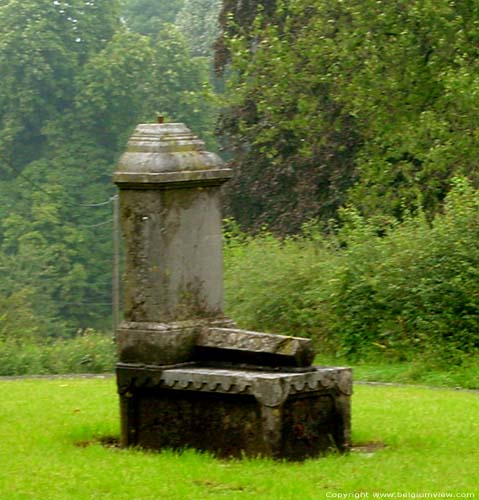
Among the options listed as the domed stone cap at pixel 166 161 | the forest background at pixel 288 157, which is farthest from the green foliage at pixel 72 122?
the domed stone cap at pixel 166 161

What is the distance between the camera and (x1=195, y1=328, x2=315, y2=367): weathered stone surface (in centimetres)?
1002

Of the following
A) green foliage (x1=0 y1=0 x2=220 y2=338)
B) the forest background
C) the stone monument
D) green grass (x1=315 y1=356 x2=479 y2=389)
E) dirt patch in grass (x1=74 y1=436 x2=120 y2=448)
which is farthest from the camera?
green foliage (x1=0 y1=0 x2=220 y2=338)

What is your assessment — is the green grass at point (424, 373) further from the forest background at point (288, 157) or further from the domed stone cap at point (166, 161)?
the domed stone cap at point (166, 161)

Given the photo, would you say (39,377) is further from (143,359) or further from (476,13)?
(476,13)

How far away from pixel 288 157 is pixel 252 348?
66.2 ft

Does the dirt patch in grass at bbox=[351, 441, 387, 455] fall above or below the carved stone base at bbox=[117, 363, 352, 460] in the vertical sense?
below

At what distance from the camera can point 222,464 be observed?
9.62 meters

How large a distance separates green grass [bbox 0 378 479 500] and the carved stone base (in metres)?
0.18

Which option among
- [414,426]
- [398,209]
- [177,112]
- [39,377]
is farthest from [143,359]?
[177,112]

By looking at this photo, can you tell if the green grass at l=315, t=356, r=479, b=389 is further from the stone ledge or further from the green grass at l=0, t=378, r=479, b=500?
the stone ledge

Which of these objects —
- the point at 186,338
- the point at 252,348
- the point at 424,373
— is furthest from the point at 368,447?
the point at 424,373

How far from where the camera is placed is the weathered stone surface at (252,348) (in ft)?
32.9

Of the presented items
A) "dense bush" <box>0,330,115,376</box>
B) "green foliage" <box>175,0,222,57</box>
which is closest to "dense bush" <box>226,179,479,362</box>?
"dense bush" <box>0,330,115,376</box>

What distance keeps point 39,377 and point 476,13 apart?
1170 cm
